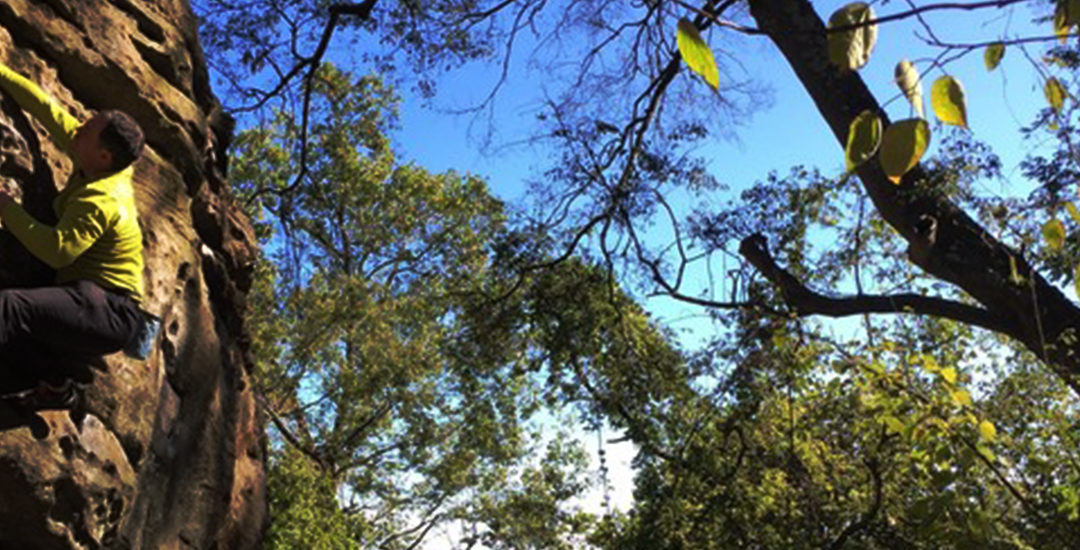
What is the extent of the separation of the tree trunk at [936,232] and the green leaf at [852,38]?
171 inches

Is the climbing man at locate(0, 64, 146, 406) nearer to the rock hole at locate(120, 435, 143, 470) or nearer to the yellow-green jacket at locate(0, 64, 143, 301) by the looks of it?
the yellow-green jacket at locate(0, 64, 143, 301)

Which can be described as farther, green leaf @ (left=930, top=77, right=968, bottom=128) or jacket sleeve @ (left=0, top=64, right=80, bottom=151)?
jacket sleeve @ (left=0, top=64, right=80, bottom=151)

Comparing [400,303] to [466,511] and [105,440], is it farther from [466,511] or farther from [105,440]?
[105,440]

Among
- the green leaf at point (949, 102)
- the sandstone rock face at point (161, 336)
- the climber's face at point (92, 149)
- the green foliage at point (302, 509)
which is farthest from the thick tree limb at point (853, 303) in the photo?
the green foliage at point (302, 509)

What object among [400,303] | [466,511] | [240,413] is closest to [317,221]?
[400,303]

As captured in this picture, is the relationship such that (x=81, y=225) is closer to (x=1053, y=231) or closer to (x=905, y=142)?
(x=905, y=142)

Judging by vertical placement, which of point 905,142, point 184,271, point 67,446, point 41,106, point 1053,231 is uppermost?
point 41,106

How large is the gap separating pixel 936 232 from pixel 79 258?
5.02 metres

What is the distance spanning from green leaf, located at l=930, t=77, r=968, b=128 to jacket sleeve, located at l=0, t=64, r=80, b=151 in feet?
10.3

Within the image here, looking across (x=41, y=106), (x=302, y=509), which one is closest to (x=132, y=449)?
(x=41, y=106)

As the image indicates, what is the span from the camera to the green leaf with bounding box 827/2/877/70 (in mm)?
1430

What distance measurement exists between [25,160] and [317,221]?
44.1 ft

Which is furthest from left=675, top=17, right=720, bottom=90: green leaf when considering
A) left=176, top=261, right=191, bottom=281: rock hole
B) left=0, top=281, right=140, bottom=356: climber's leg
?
left=176, top=261, right=191, bottom=281: rock hole

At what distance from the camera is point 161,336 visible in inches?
165
